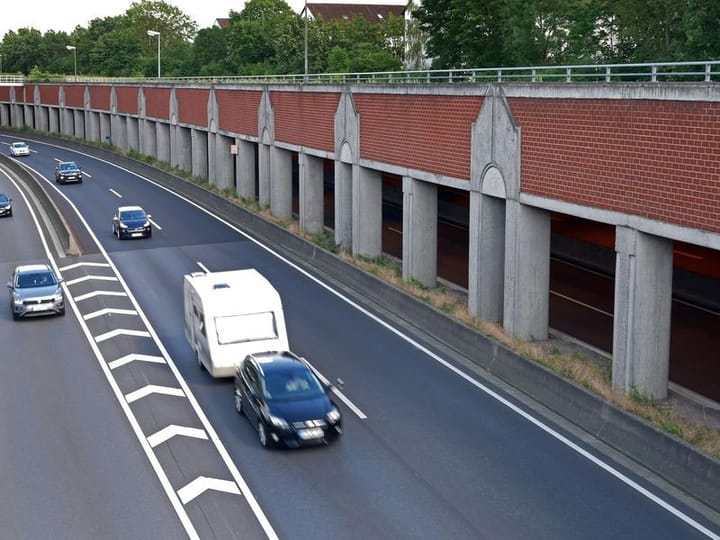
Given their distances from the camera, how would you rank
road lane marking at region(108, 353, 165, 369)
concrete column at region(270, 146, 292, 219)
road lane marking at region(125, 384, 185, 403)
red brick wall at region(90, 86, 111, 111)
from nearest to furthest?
1. road lane marking at region(125, 384, 185, 403)
2. road lane marking at region(108, 353, 165, 369)
3. concrete column at region(270, 146, 292, 219)
4. red brick wall at region(90, 86, 111, 111)

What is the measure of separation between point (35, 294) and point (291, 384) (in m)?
14.8

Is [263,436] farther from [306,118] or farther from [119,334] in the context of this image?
[306,118]

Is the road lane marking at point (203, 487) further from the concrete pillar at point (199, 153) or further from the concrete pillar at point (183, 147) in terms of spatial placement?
the concrete pillar at point (183, 147)

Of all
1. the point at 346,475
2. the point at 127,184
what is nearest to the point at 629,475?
the point at 346,475

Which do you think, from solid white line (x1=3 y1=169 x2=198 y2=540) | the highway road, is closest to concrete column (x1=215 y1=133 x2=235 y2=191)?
solid white line (x1=3 y1=169 x2=198 y2=540)

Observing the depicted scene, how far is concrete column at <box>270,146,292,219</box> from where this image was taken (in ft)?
181

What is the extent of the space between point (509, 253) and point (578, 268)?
12.2 m

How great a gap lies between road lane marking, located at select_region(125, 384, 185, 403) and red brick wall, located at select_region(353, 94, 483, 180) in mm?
12569

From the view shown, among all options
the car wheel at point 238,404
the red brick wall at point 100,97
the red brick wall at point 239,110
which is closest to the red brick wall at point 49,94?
the red brick wall at point 100,97

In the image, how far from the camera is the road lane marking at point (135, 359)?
28.9 metres

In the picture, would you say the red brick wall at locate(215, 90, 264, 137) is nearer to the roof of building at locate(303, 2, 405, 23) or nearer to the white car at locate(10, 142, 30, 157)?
the white car at locate(10, 142, 30, 157)

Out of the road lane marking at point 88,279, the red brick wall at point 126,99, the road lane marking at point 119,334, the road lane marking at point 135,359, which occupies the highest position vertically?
the red brick wall at point 126,99

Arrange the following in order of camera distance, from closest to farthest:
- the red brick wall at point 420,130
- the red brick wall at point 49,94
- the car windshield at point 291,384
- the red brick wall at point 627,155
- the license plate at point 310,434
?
the license plate at point 310,434 → the red brick wall at point 627,155 → the car windshield at point 291,384 → the red brick wall at point 420,130 → the red brick wall at point 49,94

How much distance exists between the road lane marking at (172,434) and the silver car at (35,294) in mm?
12263
